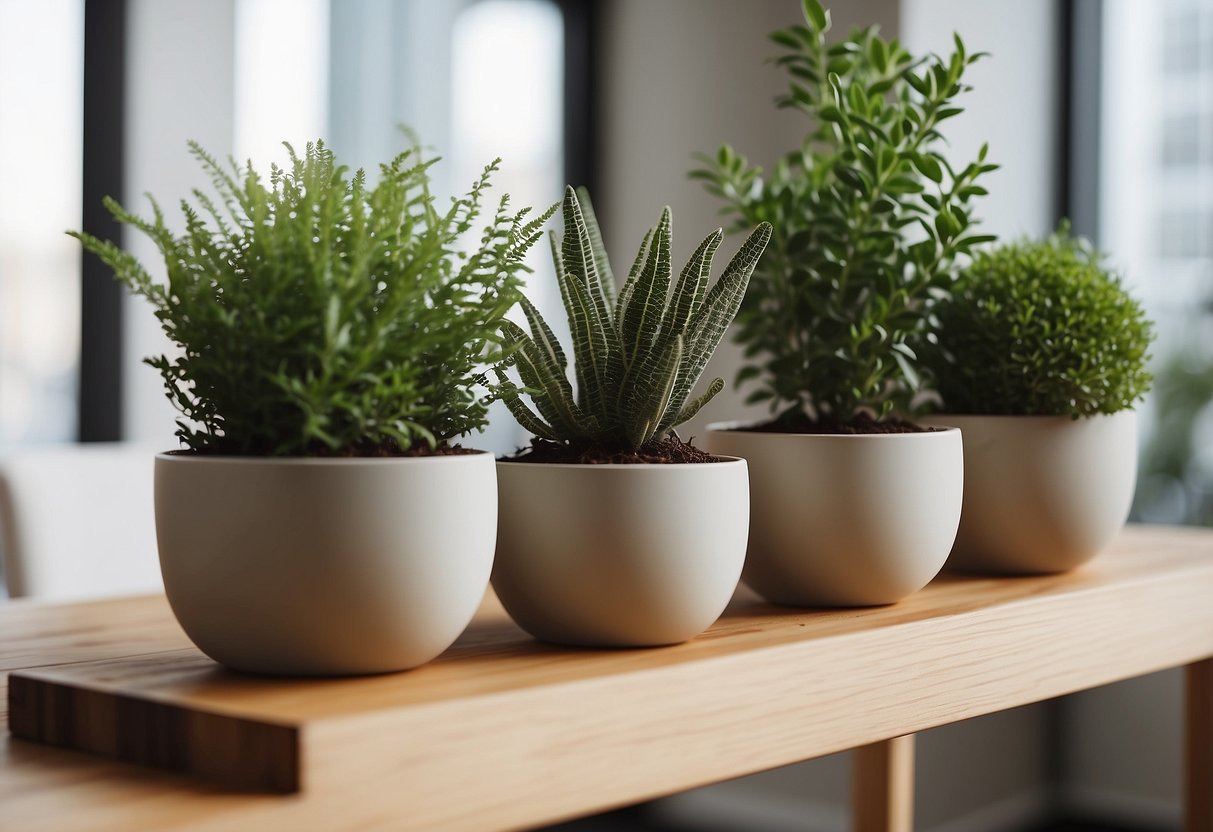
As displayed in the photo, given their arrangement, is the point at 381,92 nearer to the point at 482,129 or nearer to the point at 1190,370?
the point at 482,129

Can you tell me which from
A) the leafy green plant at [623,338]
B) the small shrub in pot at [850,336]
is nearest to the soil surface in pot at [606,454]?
the leafy green plant at [623,338]

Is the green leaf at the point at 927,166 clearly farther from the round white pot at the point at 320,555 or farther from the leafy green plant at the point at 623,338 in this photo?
the round white pot at the point at 320,555

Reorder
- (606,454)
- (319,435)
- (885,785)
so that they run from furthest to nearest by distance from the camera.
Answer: (885,785) → (606,454) → (319,435)

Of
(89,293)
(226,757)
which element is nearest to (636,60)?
(89,293)

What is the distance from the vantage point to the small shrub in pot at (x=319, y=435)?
519 millimetres

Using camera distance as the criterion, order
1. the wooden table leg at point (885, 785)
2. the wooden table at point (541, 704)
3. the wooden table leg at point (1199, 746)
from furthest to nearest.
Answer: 1. the wooden table leg at point (1199, 746)
2. the wooden table leg at point (885, 785)
3. the wooden table at point (541, 704)

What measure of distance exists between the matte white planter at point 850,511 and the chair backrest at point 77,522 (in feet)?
2.71

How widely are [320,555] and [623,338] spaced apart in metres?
0.22

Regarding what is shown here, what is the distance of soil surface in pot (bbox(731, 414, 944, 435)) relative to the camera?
800 millimetres

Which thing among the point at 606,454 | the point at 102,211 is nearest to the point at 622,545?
the point at 606,454

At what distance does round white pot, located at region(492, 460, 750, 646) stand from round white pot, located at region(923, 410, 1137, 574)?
0.36m

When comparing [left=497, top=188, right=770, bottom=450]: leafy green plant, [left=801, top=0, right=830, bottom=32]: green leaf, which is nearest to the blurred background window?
[left=801, top=0, right=830, bottom=32]: green leaf

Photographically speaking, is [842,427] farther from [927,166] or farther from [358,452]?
[358,452]

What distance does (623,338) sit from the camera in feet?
2.19
